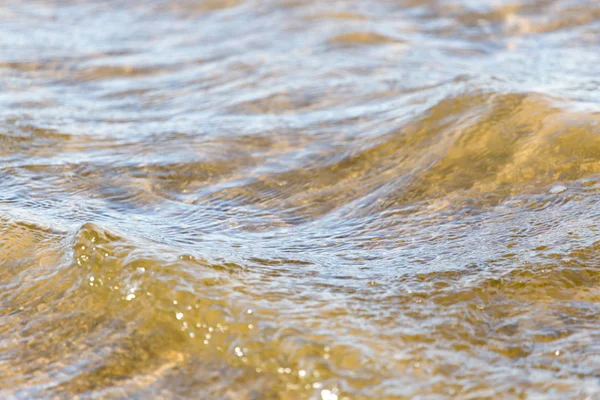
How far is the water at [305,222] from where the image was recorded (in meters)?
2.37

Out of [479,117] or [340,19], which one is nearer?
[479,117]

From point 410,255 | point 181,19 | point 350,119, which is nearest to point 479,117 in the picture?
point 350,119

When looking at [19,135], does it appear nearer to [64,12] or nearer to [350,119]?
[350,119]

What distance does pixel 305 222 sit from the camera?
3.69 metres

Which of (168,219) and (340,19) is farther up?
(340,19)

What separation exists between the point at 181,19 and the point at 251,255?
640 cm

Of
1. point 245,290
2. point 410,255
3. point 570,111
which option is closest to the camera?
point 245,290

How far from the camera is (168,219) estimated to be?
3.68m

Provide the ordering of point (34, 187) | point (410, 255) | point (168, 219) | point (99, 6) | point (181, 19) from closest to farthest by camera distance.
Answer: point (410, 255)
point (168, 219)
point (34, 187)
point (181, 19)
point (99, 6)

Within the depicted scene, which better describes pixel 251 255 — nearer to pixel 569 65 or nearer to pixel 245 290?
pixel 245 290

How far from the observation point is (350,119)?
5.15 metres

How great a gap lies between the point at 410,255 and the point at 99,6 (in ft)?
25.9

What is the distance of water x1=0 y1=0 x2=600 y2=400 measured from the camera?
2.37 metres

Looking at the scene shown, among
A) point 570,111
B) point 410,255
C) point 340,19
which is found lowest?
point 410,255
